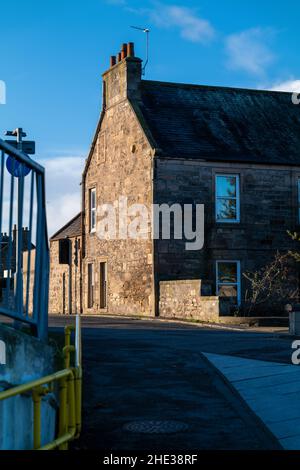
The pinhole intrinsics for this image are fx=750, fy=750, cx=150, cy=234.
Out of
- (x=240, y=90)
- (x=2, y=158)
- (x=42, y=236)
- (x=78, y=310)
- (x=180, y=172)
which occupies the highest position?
(x=240, y=90)

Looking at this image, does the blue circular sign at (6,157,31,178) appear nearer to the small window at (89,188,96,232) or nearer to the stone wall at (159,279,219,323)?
the stone wall at (159,279,219,323)

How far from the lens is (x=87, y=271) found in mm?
33094

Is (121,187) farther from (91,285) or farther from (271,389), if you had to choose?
(271,389)

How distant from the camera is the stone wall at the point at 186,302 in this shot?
23672 mm

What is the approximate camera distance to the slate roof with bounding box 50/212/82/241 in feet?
115

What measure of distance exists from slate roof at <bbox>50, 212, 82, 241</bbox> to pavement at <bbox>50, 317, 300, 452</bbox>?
19489 millimetres

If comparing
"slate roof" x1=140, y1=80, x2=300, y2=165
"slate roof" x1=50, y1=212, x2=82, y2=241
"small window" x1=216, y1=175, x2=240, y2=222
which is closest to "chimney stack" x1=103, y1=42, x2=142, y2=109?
"slate roof" x1=140, y1=80, x2=300, y2=165

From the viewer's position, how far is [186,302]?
25016 millimetres

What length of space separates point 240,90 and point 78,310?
1199 cm

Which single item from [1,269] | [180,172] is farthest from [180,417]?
[180,172]

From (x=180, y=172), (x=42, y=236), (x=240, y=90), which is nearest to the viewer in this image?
(x=42, y=236)

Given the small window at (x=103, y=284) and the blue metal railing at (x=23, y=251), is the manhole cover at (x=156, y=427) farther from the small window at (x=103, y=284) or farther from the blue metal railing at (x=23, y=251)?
the small window at (x=103, y=284)

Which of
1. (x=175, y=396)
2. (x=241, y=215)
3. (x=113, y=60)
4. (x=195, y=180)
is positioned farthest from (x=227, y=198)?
(x=175, y=396)

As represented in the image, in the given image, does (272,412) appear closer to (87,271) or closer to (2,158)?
(2,158)
